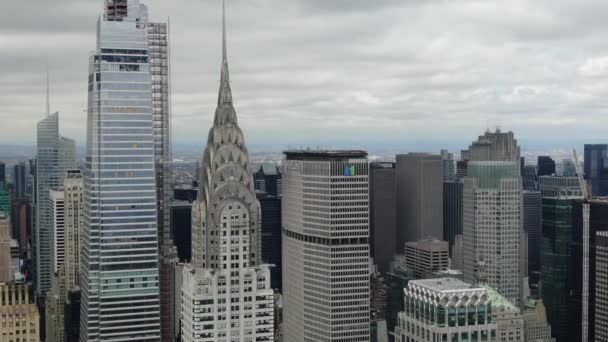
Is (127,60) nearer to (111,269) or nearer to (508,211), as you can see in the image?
(111,269)

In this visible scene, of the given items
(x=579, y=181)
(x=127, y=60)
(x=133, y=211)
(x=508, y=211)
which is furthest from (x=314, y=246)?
(x=579, y=181)

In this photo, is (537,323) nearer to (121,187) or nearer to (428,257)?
(428,257)

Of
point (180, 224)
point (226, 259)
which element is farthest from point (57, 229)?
point (226, 259)

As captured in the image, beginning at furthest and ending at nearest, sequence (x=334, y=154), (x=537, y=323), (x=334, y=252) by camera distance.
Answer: (x=537, y=323)
(x=334, y=154)
(x=334, y=252)

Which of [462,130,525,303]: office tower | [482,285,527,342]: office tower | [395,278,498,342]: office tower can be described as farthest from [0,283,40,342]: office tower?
[462,130,525,303]: office tower

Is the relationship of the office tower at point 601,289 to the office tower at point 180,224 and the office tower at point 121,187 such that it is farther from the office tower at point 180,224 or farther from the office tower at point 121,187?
the office tower at point 121,187
